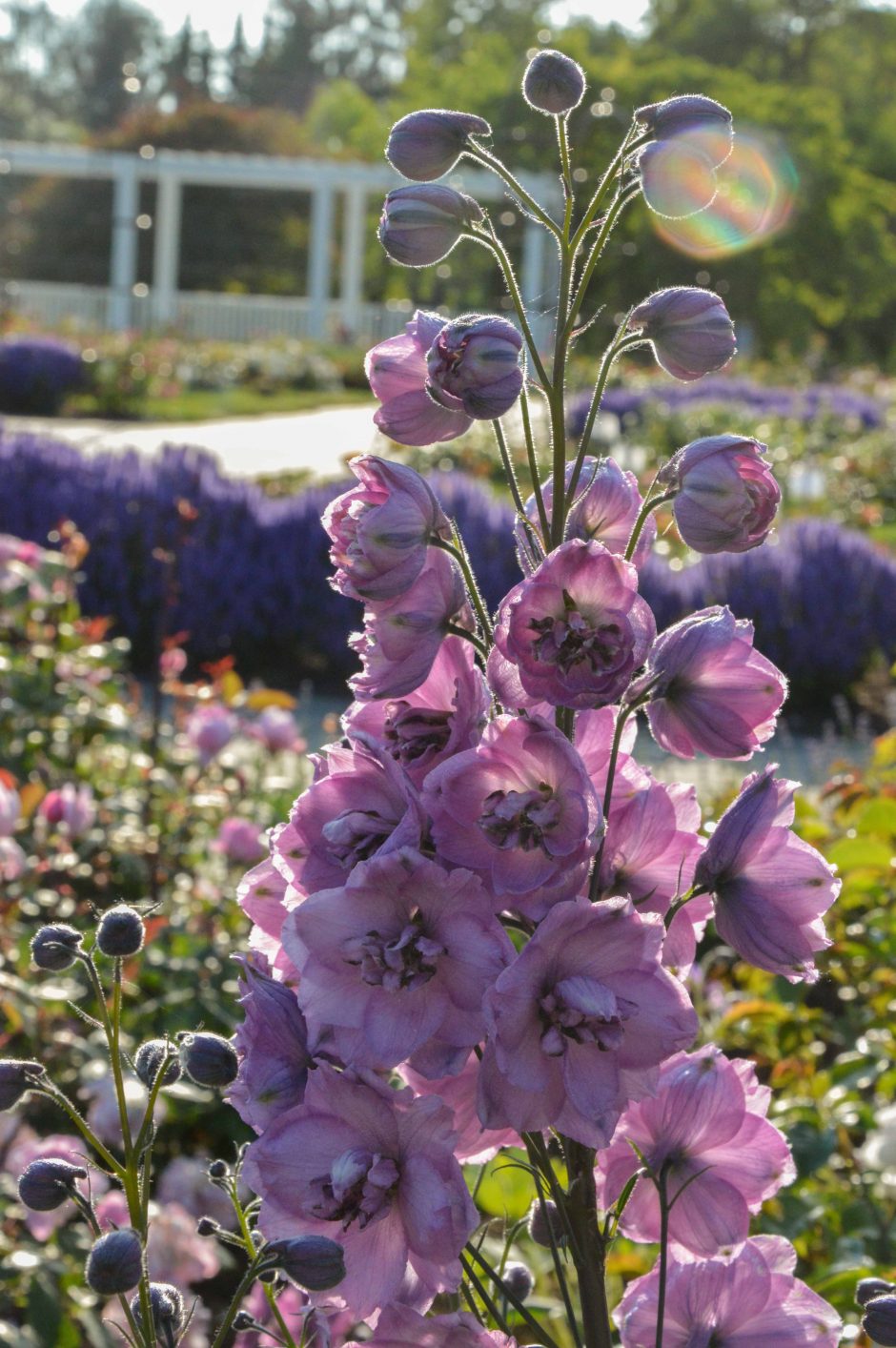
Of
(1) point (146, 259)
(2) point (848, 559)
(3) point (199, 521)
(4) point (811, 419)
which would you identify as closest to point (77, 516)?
(3) point (199, 521)

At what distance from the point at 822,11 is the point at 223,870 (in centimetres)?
5087

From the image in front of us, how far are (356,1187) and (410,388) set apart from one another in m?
0.51

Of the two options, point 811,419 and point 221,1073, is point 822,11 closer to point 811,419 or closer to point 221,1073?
point 811,419

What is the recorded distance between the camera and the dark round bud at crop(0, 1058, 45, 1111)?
3.09 feet

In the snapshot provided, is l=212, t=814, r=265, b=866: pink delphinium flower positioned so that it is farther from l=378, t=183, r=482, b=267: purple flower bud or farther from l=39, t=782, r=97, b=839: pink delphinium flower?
l=378, t=183, r=482, b=267: purple flower bud

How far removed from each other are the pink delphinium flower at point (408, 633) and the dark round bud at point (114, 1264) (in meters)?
0.34

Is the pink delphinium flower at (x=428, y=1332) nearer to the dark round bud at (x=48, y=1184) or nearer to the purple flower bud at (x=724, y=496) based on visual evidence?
the dark round bud at (x=48, y=1184)

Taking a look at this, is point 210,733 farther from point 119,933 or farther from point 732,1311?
point 732,1311

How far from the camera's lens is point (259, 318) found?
2858 centimetres

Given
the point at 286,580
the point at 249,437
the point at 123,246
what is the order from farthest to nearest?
the point at 123,246 < the point at 249,437 < the point at 286,580

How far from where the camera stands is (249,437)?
54.0 ft

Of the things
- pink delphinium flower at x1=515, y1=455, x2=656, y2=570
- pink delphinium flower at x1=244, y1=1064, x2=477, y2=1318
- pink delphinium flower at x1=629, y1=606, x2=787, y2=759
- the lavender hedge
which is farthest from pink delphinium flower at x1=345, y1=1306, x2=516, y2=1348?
the lavender hedge

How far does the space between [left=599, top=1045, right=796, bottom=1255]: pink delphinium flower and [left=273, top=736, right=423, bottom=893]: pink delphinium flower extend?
0.24 m

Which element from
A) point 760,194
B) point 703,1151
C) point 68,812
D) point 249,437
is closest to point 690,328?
point 703,1151
